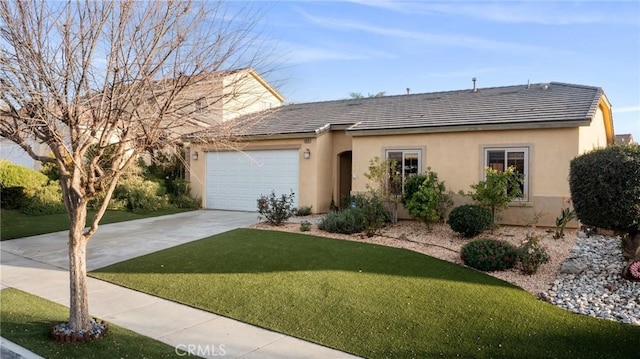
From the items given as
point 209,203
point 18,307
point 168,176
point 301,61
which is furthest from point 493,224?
point 168,176

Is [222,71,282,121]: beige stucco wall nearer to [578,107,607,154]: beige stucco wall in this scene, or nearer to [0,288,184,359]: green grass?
[0,288,184,359]: green grass

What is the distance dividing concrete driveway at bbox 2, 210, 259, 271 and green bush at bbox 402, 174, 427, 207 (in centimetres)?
491

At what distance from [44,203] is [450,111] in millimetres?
15076

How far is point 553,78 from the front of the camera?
15.7 m

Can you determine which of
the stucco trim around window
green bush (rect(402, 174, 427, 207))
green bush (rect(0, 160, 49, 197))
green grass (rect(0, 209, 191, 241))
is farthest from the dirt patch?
green bush (rect(0, 160, 49, 197))

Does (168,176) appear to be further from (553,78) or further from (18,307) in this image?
(553,78)

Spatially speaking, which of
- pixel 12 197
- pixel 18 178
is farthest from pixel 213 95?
pixel 18 178

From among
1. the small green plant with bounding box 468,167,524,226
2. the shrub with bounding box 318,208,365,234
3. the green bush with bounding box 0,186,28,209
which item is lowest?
the shrub with bounding box 318,208,365,234

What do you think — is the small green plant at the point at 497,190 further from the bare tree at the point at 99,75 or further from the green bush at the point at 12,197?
the green bush at the point at 12,197

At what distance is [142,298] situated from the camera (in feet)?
21.7

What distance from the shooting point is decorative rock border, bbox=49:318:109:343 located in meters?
4.84

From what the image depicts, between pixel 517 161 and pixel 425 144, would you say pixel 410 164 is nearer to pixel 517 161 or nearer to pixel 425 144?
pixel 425 144

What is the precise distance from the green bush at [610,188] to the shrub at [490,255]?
1.34 meters

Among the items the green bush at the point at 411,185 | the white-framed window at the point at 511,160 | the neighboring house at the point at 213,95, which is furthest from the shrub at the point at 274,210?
the neighboring house at the point at 213,95
